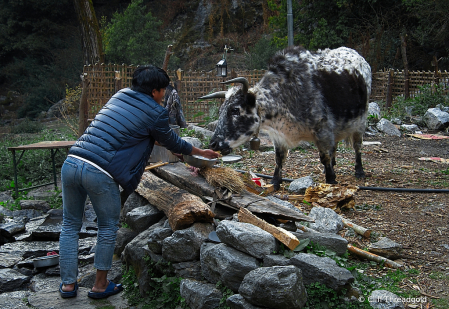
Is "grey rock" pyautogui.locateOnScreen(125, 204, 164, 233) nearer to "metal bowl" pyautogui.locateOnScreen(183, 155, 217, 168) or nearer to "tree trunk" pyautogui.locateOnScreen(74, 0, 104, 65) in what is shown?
"metal bowl" pyautogui.locateOnScreen(183, 155, 217, 168)

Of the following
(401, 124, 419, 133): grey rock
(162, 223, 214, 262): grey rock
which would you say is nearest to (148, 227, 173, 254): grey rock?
(162, 223, 214, 262): grey rock

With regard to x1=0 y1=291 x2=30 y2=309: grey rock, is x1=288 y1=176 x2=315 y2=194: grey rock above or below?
above

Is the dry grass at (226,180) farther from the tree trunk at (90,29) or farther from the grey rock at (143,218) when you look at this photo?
the tree trunk at (90,29)

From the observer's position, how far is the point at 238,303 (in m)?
3.36

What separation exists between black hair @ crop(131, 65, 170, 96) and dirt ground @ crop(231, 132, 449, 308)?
2.73m

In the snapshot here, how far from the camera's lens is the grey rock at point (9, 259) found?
5.73m

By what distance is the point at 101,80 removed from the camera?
1453cm

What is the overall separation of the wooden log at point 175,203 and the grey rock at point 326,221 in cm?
136

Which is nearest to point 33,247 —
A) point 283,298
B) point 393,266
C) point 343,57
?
point 283,298

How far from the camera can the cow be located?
629 cm

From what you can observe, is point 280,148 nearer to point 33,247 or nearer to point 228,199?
point 228,199

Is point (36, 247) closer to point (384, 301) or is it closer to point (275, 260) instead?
point (275, 260)

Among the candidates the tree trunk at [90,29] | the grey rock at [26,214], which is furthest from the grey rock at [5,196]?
the tree trunk at [90,29]

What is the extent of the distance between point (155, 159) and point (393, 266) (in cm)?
386
